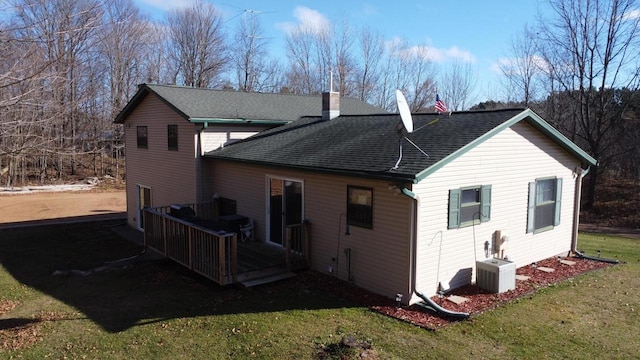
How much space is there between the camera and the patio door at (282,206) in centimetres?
1145

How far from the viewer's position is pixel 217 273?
9805 millimetres

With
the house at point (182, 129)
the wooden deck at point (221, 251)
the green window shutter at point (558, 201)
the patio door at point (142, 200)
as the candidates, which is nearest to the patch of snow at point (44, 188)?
the house at point (182, 129)

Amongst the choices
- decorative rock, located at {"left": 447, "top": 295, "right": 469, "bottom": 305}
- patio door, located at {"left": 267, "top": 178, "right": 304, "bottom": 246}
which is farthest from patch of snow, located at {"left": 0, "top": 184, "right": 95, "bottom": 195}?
decorative rock, located at {"left": 447, "top": 295, "right": 469, "bottom": 305}

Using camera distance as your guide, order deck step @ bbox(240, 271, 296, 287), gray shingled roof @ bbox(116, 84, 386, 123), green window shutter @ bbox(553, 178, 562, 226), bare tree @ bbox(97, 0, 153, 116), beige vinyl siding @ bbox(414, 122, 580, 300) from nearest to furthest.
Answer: beige vinyl siding @ bbox(414, 122, 580, 300) → deck step @ bbox(240, 271, 296, 287) → green window shutter @ bbox(553, 178, 562, 226) → gray shingled roof @ bbox(116, 84, 386, 123) → bare tree @ bbox(97, 0, 153, 116)

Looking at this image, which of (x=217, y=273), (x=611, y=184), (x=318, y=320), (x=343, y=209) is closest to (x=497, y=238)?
(x=343, y=209)

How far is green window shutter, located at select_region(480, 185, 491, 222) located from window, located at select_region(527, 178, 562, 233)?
5.87 feet

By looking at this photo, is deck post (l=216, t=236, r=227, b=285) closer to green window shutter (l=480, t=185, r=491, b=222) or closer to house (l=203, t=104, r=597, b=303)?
house (l=203, t=104, r=597, b=303)

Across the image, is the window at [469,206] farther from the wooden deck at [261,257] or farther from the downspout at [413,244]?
the wooden deck at [261,257]

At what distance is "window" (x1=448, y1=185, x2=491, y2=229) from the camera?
938 cm

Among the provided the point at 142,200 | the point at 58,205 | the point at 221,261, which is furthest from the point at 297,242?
the point at 58,205

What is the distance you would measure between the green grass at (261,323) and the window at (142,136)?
21.6 ft

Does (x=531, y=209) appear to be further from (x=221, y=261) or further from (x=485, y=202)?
(x=221, y=261)

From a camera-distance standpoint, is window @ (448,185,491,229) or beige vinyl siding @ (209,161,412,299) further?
window @ (448,185,491,229)

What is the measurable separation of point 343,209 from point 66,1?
6705 millimetres
